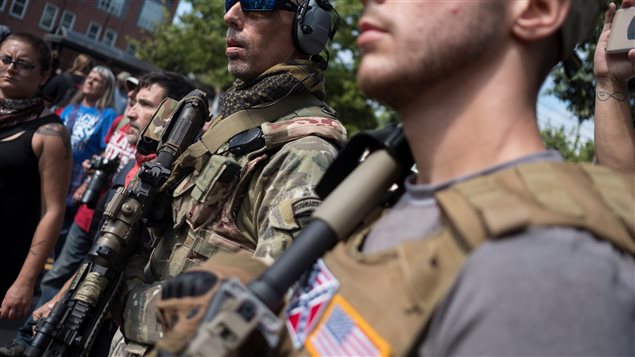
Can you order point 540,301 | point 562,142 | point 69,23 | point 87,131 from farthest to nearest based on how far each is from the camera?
1. point 562,142
2. point 69,23
3. point 87,131
4. point 540,301

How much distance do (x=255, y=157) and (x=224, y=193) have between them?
173 mm

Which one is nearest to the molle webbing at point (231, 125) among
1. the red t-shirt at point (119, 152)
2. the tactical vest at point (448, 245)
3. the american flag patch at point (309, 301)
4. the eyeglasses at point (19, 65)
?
the american flag patch at point (309, 301)

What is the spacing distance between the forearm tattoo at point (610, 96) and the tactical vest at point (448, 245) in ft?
4.66

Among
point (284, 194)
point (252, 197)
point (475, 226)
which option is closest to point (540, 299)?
point (475, 226)

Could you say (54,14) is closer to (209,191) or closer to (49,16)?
(49,16)

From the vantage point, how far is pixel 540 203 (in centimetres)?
111

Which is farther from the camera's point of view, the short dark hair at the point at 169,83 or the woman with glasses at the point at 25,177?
the short dark hair at the point at 169,83

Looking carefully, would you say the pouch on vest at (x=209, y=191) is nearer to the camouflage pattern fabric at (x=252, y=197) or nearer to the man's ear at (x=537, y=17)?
the camouflage pattern fabric at (x=252, y=197)

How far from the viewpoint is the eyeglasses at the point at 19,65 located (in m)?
3.96

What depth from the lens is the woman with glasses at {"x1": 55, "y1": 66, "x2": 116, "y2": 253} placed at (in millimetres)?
A: 6355

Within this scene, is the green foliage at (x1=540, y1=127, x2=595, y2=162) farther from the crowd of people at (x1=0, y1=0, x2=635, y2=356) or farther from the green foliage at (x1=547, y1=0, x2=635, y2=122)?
the crowd of people at (x1=0, y1=0, x2=635, y2=356)

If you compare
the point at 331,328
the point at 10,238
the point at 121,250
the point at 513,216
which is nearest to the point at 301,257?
the point at 331,328

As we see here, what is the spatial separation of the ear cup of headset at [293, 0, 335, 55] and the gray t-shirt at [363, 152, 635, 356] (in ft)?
5.92

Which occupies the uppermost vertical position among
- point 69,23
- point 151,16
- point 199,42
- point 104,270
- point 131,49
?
point 104,270
